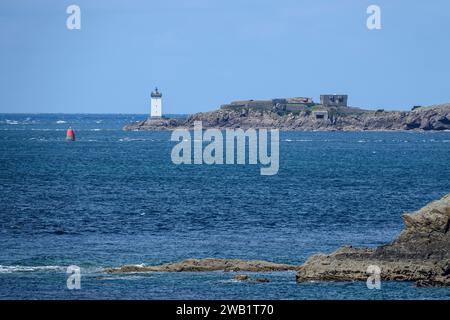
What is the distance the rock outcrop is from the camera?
43625mm

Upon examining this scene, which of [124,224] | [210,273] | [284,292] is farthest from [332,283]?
[124,224]

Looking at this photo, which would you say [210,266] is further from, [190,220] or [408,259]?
[190,220]

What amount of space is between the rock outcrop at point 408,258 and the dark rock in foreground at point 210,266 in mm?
2053

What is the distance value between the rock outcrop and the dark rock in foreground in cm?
A: 205

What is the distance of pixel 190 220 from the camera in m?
67.9

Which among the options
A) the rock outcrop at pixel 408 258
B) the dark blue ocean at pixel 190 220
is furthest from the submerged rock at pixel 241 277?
the rock outcrop at pixel 408 258

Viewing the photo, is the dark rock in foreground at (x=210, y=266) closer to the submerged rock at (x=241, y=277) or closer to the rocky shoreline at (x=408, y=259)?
the rocky shoreline at (x=408, y=259)

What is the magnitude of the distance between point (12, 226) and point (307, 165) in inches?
2991

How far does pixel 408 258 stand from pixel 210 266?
8726mm

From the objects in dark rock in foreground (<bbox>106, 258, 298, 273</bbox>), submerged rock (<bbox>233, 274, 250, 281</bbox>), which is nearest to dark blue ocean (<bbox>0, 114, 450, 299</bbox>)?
submerged rock (<bbox>233, 274, 250, 281</bbox>)

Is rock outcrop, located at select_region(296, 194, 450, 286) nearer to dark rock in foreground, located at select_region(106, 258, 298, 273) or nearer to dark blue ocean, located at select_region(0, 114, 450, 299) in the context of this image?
dark blue ocean, located at select_region(0, 114, 450, 299)

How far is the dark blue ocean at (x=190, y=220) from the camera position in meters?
43.1

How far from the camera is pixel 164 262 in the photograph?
49906 mm
